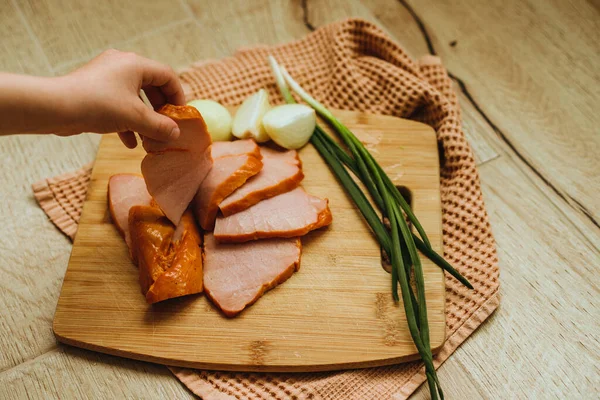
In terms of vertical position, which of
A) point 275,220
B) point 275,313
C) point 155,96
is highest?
point 155,96

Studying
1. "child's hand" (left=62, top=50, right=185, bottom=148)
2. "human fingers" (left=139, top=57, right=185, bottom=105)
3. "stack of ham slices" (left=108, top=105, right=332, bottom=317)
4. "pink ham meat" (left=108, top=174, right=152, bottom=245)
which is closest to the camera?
"child's hand" (left=62, top=50, right=185, bottom=148)

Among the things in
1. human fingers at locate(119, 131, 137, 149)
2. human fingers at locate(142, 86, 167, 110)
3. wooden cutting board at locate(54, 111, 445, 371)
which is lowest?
wooden cutting board at locate(54, 111, 445, 371)

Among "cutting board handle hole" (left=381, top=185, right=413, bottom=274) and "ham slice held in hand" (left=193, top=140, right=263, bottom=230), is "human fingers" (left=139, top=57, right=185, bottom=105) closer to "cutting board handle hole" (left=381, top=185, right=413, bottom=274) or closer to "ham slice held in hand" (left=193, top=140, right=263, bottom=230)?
"ham slice held in hand" (left=193, top=140, right=263, bottom=230)

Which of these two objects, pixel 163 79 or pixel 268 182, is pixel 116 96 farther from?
pixel 268 182

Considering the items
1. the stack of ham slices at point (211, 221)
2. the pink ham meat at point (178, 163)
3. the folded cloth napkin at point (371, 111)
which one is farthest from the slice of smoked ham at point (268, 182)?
the folded cloth napkin at point (371, 111)

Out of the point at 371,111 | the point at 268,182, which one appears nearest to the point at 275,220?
the point at 268,182

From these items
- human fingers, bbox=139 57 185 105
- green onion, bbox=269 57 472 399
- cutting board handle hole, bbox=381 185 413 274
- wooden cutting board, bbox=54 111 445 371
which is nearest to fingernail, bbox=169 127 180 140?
human fingers, bbox=139 57 185 105
